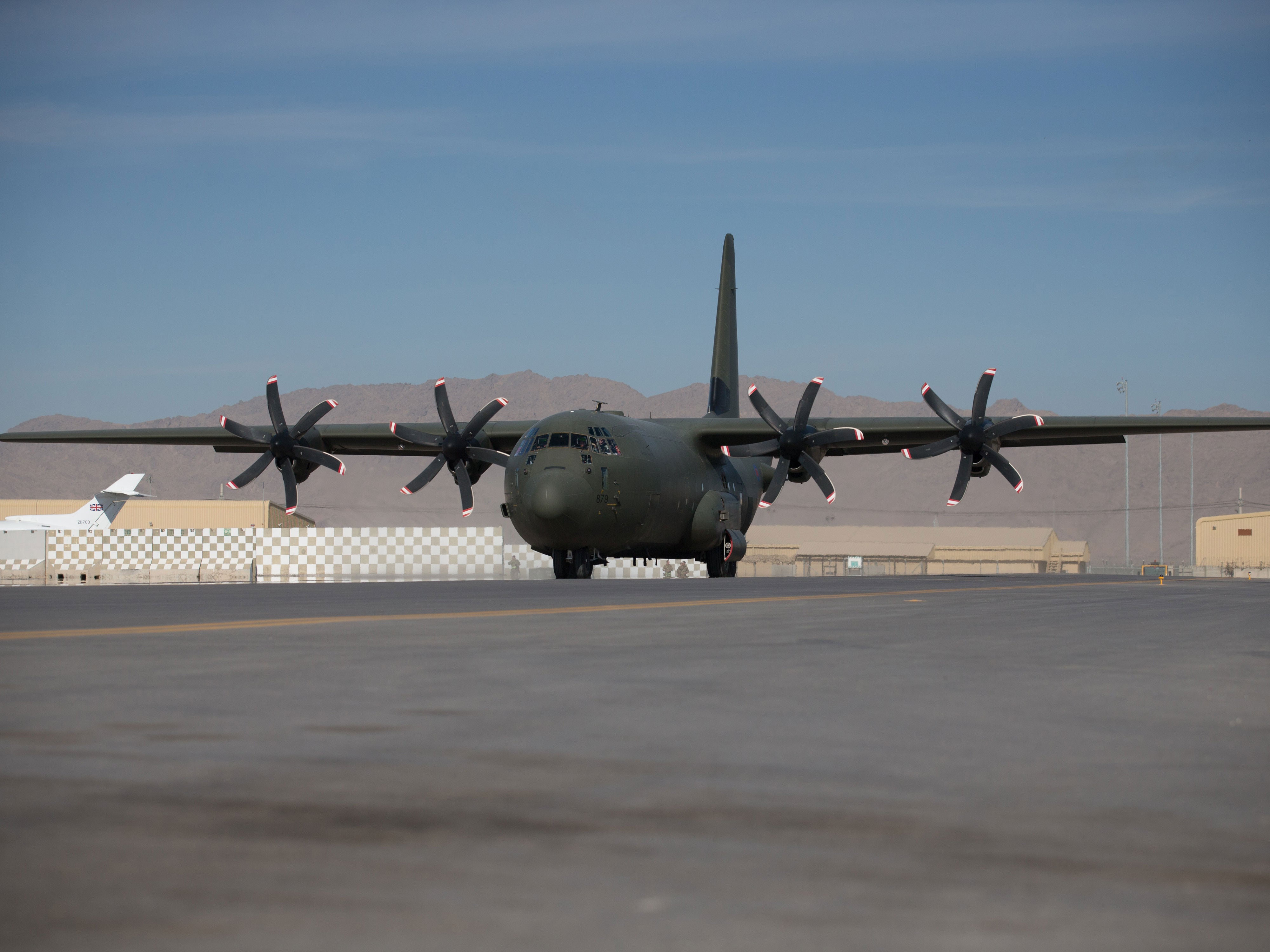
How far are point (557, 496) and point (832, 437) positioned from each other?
10931mm

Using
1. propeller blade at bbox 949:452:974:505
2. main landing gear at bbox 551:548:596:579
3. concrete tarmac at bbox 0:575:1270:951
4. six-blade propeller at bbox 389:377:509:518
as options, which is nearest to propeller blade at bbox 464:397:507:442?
six-blade propeller at bbox 389:377:509:518

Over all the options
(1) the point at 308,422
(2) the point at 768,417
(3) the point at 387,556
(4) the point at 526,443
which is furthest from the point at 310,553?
(2) the point at 768,417

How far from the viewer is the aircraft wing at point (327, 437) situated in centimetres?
4072

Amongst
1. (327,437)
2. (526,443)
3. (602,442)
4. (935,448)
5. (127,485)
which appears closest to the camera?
(526,443)

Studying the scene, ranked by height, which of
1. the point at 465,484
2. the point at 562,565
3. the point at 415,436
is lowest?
the point at 562,565

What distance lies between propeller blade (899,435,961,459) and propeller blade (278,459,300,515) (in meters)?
18.2

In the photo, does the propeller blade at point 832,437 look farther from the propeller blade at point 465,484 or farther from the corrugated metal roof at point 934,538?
the corrugated metal roof at point 934,538

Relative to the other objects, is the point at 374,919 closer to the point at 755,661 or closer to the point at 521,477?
the point at 755,661

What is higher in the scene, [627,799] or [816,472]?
[816,472]

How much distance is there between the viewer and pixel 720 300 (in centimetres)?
4838

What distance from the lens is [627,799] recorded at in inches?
164

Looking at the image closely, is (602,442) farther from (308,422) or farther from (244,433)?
(244,433)

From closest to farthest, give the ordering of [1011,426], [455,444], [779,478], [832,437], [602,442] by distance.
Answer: [602,442] → [1011,426] → [779,478] → [832,437] → [455,444]

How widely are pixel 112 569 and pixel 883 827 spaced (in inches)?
1927
